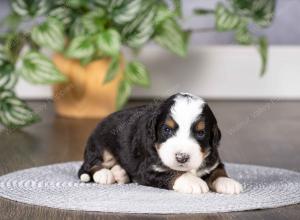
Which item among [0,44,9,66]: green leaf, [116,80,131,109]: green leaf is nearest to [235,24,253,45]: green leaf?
[116,80,131,109]: green leaf

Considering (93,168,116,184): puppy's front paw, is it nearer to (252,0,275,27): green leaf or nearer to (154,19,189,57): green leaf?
(154,19,189,57): green leaf

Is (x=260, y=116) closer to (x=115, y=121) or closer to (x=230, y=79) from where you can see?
(x=230, y=79)

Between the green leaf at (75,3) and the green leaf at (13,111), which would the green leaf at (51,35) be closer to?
the green leaf at (75,3)

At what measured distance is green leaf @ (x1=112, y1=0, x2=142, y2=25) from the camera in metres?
4.01

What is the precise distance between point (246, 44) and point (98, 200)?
9.95 ft

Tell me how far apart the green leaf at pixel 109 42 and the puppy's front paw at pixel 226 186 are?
1.79m

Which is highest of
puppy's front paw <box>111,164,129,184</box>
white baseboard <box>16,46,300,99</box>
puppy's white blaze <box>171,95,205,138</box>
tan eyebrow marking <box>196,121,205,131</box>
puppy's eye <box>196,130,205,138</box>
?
puppy's white blaze <box>171,95,205,138</box>

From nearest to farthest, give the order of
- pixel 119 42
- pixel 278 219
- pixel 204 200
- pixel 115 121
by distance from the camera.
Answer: pixel 278 219
pixel 204 200
pixel 115 121
pixel 119 42

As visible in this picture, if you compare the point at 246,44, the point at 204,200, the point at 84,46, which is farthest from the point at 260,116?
the point at 204,200

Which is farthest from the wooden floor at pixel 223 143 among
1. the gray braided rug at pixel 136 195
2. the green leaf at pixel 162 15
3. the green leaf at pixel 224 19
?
the green leaf at pixel 162 15

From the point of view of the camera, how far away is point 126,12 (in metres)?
4.06

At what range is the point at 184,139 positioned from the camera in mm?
2105

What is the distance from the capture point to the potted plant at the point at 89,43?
375 centimetres

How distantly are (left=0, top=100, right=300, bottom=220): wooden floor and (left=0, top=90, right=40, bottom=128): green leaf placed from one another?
0.21 feet
